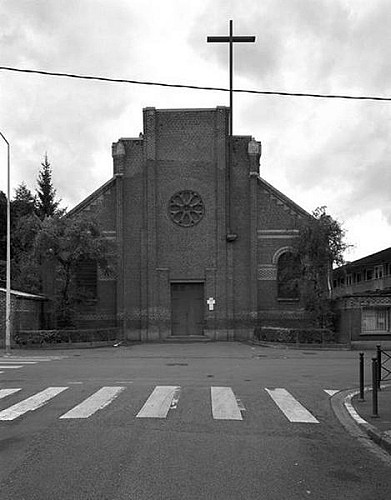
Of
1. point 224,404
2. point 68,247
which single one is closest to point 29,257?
point 68,247

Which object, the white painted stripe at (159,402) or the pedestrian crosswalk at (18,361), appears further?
the pedestrian crosswalk at (18,361)

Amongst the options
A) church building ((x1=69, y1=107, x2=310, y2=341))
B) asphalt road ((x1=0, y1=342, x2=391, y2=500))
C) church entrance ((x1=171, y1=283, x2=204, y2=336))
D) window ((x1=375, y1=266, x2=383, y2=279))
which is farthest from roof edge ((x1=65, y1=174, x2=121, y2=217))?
window ((x1=375, y1=266, x2=383, y2=279))

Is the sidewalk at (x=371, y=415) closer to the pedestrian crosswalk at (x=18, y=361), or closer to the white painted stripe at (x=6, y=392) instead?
the white painted stripe at (x=6, y=392)

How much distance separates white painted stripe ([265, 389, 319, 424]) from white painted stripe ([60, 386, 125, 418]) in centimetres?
350

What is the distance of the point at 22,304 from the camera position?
113 ft

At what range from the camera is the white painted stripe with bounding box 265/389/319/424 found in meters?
11.8

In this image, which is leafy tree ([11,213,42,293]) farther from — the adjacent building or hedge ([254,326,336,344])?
the adjacent building

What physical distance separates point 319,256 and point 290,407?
77.2 feet

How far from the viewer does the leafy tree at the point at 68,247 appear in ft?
113

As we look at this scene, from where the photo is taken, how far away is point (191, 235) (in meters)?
40.4

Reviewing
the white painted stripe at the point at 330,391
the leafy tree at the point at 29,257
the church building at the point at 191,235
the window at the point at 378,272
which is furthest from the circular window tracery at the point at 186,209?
the white painted stripe at the point at 330,391

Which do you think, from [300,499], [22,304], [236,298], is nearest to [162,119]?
[236,298]

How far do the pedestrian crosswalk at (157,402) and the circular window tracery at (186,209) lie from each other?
978 inches

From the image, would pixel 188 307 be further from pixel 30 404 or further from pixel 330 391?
pixel 30 404
